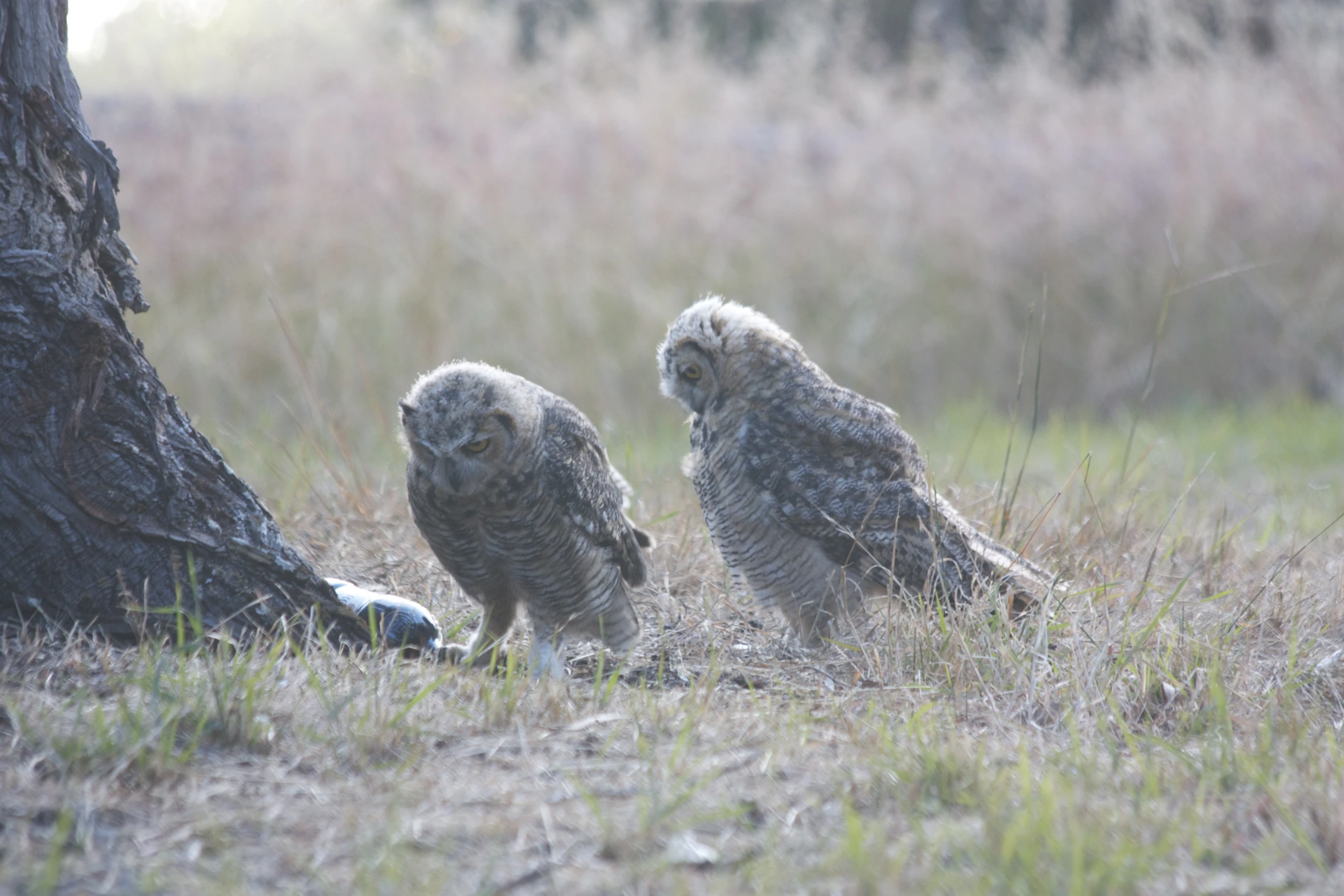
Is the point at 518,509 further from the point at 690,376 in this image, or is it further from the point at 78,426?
the point at 78,426

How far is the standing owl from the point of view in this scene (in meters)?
3.13

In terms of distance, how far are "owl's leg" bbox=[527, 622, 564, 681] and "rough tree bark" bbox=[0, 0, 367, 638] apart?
68 cm

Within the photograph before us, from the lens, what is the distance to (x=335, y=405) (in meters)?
7.77

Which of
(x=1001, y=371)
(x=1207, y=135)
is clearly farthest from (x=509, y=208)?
(x=1207, y=135)

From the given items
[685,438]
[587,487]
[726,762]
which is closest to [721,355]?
[587,487]

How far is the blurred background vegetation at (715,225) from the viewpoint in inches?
329

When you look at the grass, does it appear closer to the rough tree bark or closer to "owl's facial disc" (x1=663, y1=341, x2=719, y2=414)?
the rough tree bark

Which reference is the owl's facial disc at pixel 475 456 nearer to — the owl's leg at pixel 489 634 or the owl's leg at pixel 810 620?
the owl's leg at pixel 489 634

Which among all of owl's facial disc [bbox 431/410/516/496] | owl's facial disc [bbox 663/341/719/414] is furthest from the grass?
owl's facial disc [bbox 663/341/719/414]

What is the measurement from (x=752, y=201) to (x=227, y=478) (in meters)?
7.47

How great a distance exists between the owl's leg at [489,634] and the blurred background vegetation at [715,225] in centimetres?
381

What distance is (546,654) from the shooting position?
3.36 m

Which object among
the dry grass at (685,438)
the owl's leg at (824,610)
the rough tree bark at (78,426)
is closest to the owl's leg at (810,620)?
the owl's leg at (824,610)

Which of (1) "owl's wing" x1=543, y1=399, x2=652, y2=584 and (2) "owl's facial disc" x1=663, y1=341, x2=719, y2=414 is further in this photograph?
(2) "owl's facial disc" x1=663, y1=341, x2=719, y2=414
